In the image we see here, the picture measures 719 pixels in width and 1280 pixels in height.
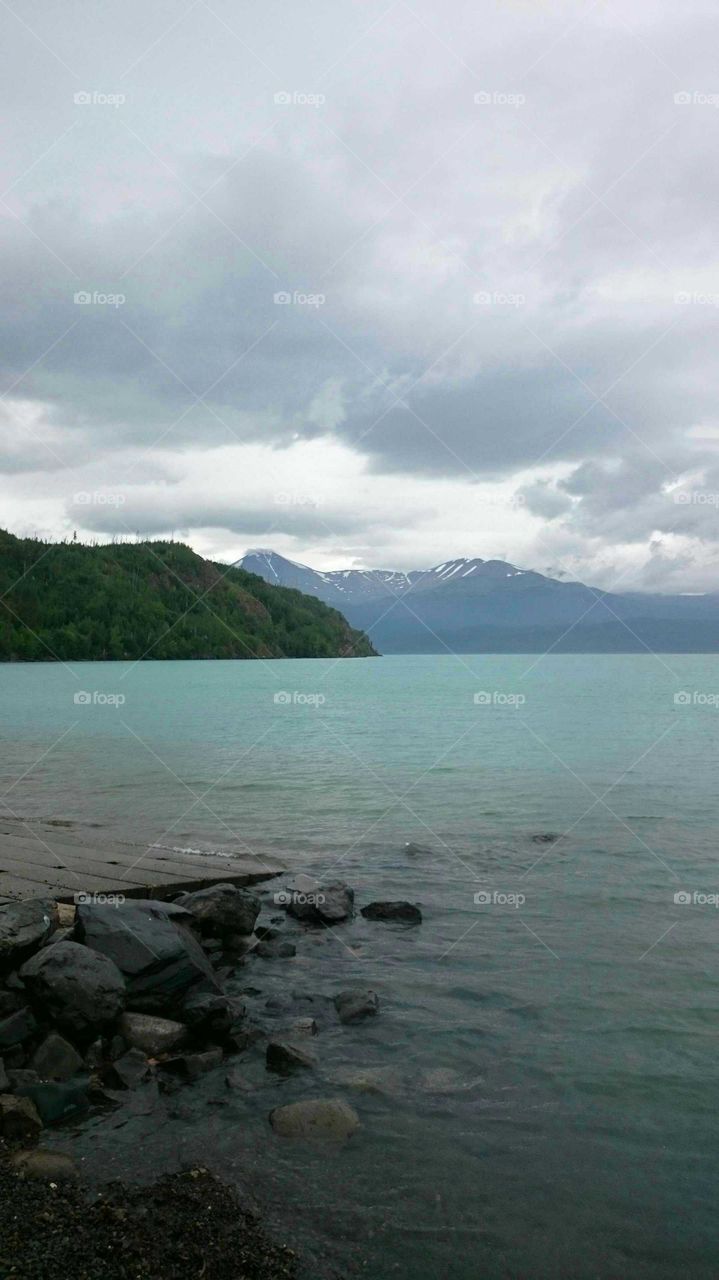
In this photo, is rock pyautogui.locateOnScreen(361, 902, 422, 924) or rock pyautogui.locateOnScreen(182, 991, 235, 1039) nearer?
rock pyautogui.locateOnScreen(182, 991, 235, 1039)

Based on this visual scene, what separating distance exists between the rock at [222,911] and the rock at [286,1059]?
14.4 ft

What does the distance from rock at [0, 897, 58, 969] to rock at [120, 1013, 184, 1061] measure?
149 cm

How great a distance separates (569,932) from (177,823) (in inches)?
565

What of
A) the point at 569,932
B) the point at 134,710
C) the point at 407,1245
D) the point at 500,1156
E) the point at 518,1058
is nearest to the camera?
the point at 407,1245

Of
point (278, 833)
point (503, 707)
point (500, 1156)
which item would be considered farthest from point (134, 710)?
point (500, 1156)

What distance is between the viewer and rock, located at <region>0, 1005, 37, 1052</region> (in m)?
9.65

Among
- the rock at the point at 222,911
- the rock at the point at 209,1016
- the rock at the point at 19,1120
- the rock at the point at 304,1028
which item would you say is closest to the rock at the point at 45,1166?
the rock at the point at 19,1120

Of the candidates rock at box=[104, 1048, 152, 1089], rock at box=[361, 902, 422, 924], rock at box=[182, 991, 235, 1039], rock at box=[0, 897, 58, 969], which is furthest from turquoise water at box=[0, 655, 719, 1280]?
rock at box=[0, 897, 58, 969]

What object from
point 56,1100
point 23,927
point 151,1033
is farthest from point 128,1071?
point 23,927

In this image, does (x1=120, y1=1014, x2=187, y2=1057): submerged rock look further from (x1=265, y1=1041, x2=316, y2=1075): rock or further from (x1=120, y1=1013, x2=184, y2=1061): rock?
(x1=265, y1=1041, x2=316, y2=1075): rock

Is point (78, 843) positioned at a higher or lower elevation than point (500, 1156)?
higher

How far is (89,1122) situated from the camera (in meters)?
8.73

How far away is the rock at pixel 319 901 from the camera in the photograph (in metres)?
16.2

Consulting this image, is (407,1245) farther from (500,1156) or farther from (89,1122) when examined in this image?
(89,1122)
